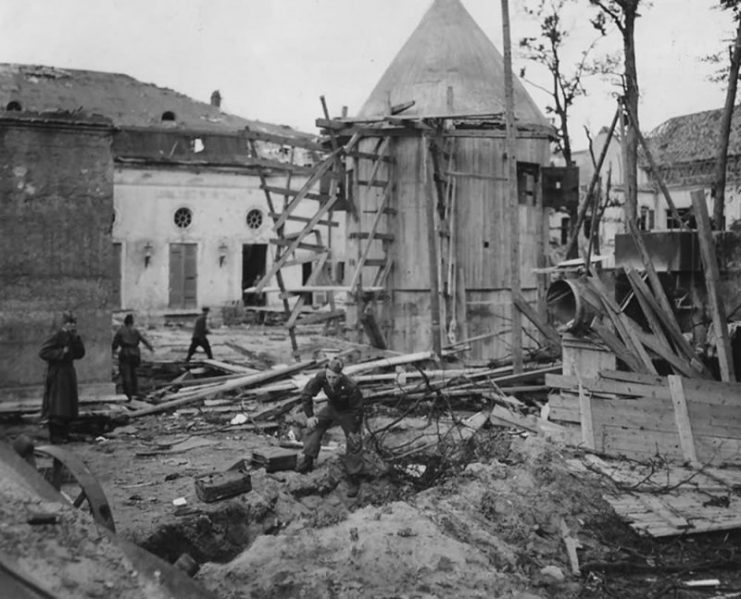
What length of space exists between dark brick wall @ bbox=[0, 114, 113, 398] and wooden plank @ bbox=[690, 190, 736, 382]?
9.56m

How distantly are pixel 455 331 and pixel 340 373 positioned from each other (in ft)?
31.4

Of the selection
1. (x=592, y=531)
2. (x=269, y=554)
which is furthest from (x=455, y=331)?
(x=269, y=554)

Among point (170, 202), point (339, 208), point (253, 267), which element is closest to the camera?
point (339, 208)

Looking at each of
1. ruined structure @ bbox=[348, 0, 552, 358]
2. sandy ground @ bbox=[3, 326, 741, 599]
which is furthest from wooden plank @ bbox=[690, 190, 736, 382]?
ruined structure @ bbox=[348, 0, 552, 358]

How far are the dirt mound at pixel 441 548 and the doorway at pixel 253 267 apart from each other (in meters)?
28.5

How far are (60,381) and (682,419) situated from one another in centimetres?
872

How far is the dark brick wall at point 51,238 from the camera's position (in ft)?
44.4

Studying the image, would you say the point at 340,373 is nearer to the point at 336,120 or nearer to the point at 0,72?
the point at 336,120

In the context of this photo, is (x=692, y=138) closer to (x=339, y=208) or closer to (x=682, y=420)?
(x=339, y=208)

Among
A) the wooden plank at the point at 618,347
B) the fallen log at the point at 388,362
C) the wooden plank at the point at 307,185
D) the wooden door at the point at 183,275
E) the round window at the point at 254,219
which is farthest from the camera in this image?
the round window at the point at 254,219

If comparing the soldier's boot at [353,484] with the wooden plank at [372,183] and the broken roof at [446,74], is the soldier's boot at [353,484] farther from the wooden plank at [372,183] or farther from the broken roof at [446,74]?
the broken roof at [446,74]

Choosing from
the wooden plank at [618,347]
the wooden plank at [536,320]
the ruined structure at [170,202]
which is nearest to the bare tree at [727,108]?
the wooden plank at [536,320]

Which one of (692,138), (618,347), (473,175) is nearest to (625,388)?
(618,347)

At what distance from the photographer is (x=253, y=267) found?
127 ft
